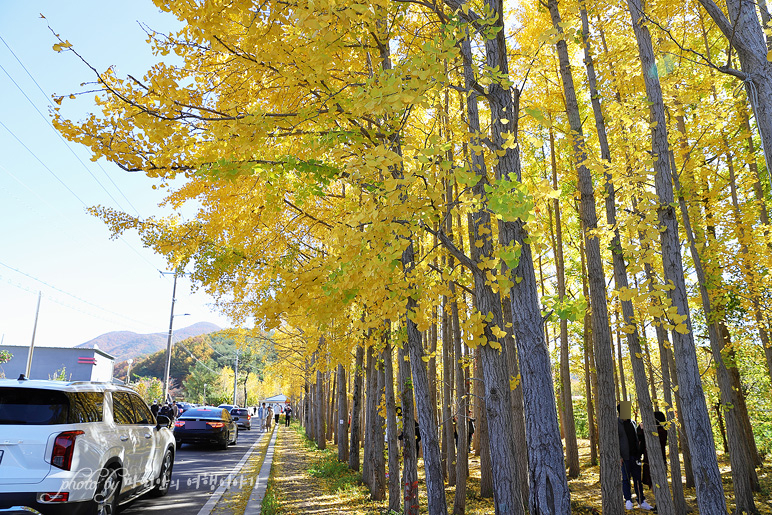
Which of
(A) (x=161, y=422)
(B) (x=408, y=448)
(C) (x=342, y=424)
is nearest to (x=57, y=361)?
(C) (x=342, y=424)

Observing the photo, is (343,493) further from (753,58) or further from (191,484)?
(753,58)

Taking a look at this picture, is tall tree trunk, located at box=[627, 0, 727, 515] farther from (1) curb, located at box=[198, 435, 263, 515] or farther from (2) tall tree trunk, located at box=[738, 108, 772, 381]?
(1) curb, located at box=[198, 435, 263, 515]

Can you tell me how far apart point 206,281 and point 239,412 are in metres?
24.3

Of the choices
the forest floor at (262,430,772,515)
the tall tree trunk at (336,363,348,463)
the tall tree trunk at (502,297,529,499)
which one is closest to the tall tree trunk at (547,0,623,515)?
the tall tree trunk at (502,297,529,499)

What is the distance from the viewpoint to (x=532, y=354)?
11.2ft

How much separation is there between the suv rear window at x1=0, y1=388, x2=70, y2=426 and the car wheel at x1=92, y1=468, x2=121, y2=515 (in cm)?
77

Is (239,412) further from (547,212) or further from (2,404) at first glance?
(2,404)

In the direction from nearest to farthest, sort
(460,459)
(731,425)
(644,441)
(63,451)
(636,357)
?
(63,451) < (636,357) < (731,425) < (460,459) < (644,441)

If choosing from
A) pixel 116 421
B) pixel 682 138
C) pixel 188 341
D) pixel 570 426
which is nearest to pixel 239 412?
pixel 570 426

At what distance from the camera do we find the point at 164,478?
24.1 ft

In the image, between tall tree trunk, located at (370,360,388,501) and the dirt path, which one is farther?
tall tree trunk, located at (370,360,388,501)

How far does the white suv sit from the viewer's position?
13.4ft

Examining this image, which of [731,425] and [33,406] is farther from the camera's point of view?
[731,425]

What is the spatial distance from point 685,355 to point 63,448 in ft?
20.4
